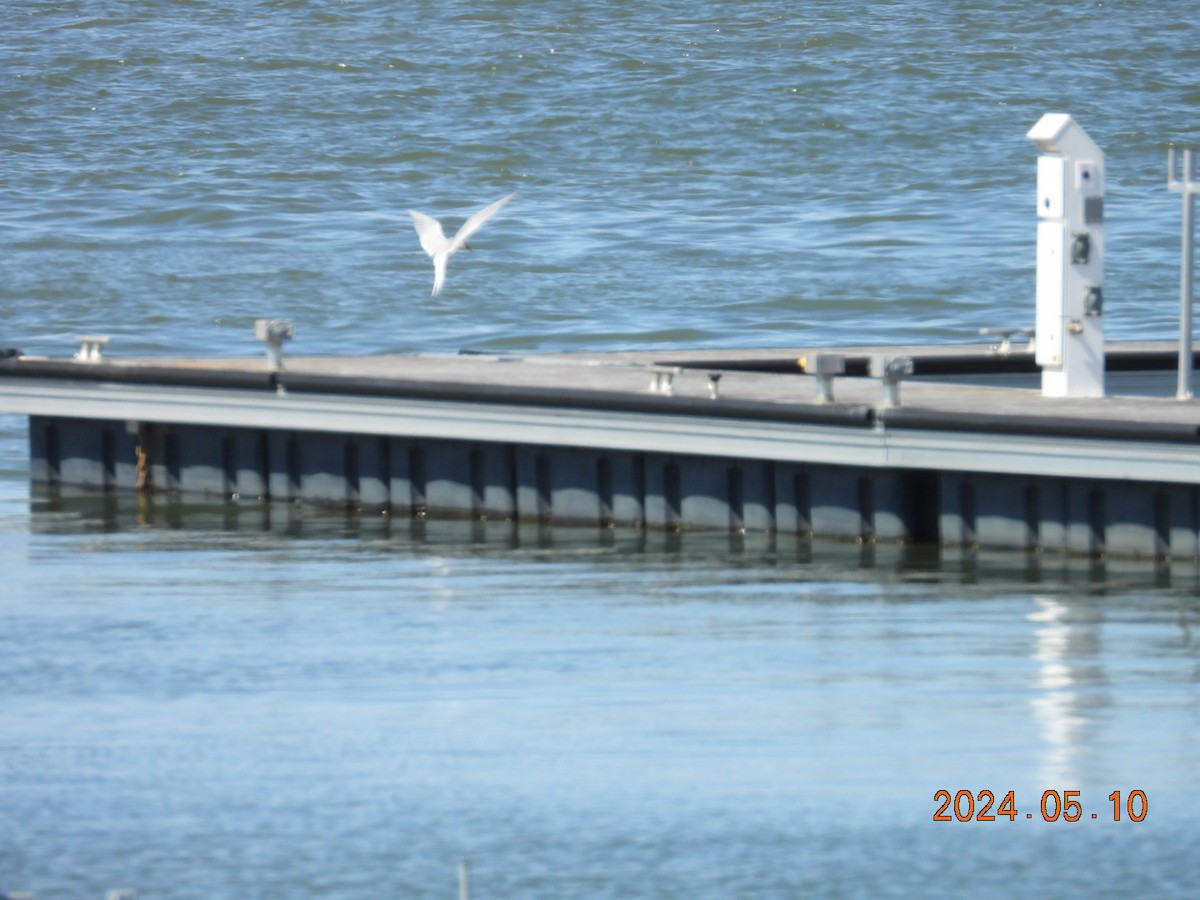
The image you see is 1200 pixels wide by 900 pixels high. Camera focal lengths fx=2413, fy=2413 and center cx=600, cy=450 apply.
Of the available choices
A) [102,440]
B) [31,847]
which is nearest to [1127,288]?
[102,440]

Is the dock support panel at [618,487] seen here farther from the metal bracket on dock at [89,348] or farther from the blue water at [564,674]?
the metal bracket on dock at [89,348]

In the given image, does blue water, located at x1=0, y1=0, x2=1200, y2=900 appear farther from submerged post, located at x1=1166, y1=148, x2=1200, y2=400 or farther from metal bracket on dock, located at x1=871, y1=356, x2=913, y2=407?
submerged post, located at x1=1166, y1=148, x2=1200, y2=400

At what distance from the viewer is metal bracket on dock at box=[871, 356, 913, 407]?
12289 millimetres

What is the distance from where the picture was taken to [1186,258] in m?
12.4

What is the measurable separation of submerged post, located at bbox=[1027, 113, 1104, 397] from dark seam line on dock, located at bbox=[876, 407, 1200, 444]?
3.36 ft

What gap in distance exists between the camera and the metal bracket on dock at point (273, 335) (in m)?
14.2

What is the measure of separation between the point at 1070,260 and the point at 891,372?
1.24m

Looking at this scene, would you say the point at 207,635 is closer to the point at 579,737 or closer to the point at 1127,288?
the point at 579,737

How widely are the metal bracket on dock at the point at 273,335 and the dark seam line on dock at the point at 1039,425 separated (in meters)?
3.90

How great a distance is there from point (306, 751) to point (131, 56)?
3534 cm

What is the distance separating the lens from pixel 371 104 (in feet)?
131

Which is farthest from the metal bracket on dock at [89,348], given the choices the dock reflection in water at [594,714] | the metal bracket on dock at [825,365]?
the metal bracket on dock at [825,365]

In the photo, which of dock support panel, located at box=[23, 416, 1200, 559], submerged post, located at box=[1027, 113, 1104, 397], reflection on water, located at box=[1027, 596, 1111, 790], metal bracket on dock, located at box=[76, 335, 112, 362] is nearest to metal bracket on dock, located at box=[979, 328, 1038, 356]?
submerged post, located at box=[1027, 113, 1104, 397]

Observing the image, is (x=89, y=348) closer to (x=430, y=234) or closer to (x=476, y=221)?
(x=430, y=234)
